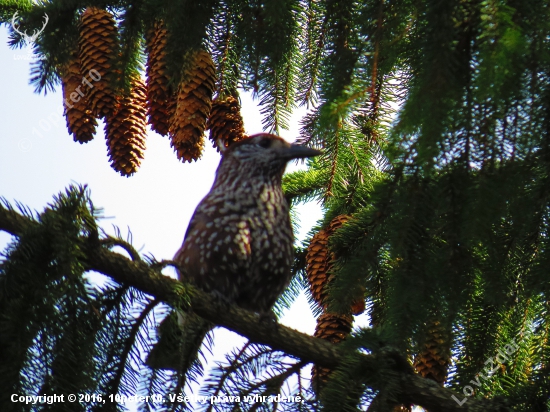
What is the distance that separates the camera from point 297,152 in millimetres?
3709

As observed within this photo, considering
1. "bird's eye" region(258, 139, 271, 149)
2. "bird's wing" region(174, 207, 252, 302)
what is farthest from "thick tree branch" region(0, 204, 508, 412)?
"bird's eye" region(258, 139, 271, 149)

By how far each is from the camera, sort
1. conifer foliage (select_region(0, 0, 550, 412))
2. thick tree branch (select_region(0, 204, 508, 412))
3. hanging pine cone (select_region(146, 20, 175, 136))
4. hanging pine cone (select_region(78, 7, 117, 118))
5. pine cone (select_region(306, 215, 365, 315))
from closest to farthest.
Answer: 1. conifer foliage (select_region(0, 0, 550, 412))
2. thick tree branch (select_region(0, 204, 508, 412))
3. hanging pine cone (select_region(78, 7, 117, 118))
4. hanging pine cone (select_region(146, 20, 175, 136))
5. pine cone (select_region(306, 215, 365, 315))

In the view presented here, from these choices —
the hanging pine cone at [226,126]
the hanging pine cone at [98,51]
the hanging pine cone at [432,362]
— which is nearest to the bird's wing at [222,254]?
the hanging pine cone at [226,126]

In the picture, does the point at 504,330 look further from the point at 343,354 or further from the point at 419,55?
the point at 419,55

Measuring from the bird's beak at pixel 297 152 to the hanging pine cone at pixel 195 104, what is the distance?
51 centimetres

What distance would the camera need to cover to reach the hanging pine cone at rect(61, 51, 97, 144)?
141 inches

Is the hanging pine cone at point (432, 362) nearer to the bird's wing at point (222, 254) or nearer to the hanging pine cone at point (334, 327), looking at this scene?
the hanging pine cone at point (334, 327)

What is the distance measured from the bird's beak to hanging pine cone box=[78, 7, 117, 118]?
36.7 inches

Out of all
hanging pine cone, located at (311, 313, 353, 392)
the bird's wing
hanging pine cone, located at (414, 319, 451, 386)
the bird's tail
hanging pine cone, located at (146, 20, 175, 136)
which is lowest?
the bird's tail

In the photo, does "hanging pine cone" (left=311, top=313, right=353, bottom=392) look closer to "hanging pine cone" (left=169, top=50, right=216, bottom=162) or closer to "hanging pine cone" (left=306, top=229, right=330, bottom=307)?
"hanging pine cone" (left=306, top=229, right=330, bottom=307)

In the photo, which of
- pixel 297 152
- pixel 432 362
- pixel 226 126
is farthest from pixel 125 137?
pixel 432 362

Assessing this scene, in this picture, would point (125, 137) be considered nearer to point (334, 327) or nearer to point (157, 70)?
point (157, 70)

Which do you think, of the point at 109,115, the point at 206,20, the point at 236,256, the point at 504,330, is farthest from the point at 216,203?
the point at 504,330

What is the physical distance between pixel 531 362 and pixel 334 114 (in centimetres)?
163
